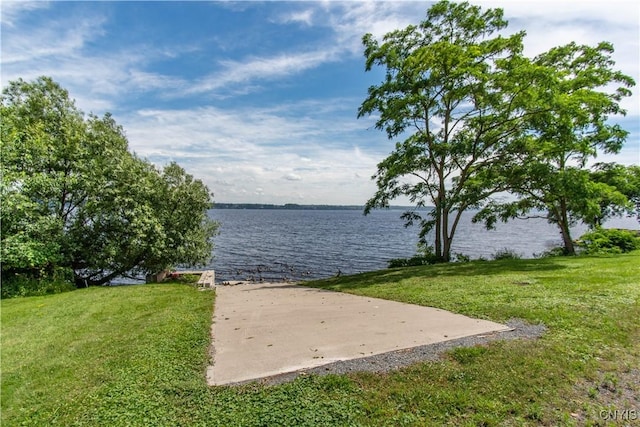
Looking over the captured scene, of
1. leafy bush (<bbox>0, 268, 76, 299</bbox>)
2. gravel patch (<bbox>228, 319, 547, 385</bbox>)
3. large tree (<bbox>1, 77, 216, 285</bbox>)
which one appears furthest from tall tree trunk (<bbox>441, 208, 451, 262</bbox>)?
leafy bush (<bbox>0, 268, 76, 299</bbox>)

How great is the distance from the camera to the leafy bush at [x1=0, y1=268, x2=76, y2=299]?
11.7 meters

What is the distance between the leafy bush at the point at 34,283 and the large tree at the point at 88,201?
13.5 inches

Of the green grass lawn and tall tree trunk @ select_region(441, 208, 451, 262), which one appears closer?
the green grass lawn

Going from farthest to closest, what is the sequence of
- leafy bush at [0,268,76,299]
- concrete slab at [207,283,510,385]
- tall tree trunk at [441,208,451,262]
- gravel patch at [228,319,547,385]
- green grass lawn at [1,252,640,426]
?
1. tall tree trunk at [441,208,451,262]
2. leafy bush at [0,268,76,299]
3. concrete slab at [207,283,510,385]
4. gravel patch at [228,319,547,385]
5. green grass lawn at [1,252,640,426]

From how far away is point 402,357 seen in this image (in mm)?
4629

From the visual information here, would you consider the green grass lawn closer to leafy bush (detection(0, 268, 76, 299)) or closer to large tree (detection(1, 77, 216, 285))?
leafy bush (detection(0, 268, 76, 299))

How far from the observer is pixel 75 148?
1352 centimetres

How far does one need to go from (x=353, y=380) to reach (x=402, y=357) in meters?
0.91

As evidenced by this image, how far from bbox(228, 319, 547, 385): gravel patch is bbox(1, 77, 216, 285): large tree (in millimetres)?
11435

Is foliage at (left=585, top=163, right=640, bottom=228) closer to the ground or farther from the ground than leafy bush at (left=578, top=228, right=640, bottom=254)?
farther from the ground

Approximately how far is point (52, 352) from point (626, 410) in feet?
26.1

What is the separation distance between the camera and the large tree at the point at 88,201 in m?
12.0

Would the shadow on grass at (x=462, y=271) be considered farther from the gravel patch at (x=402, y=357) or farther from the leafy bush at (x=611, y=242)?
the gravel patch at (x=402, y=357)

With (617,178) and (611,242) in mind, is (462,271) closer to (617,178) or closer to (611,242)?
(617,178)
